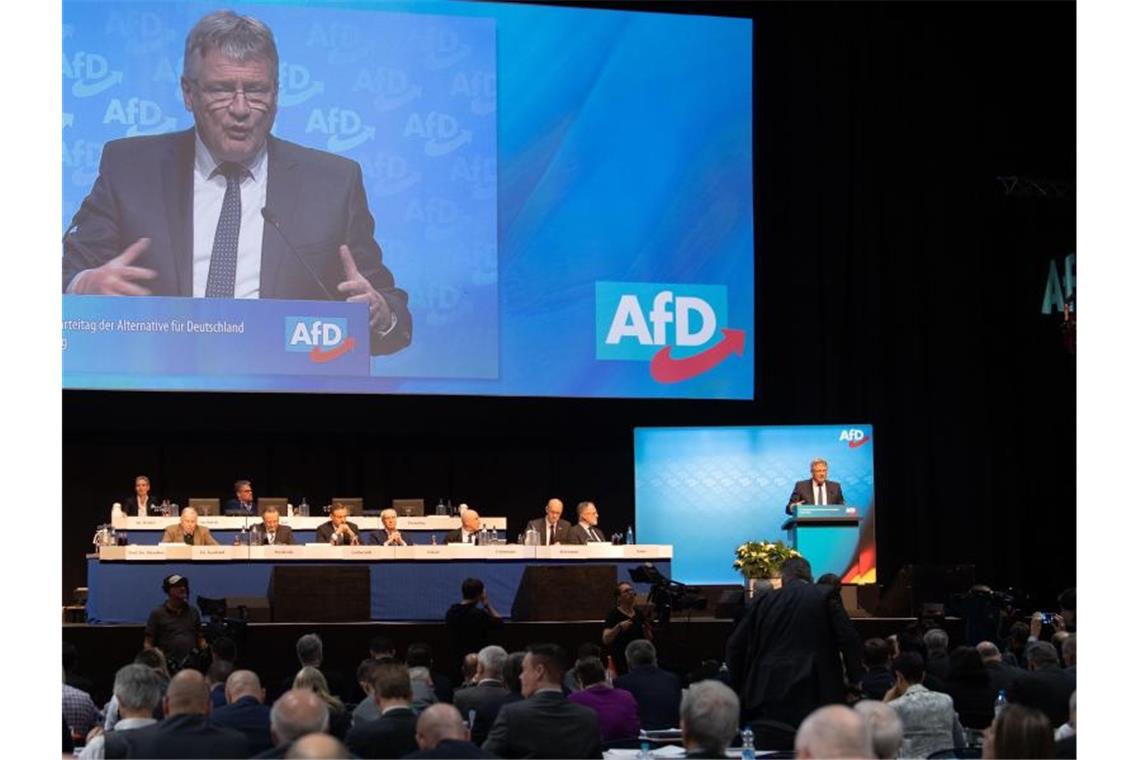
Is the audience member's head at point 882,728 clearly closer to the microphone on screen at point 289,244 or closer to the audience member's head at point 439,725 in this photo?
the audience member's head at point 439,725

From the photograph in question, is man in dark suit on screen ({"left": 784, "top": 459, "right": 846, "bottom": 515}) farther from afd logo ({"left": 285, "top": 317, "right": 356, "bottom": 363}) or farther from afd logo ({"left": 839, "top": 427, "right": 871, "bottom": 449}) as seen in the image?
afd logo ({"left": 285, "top": 317, "right": 356, "bottom": 363})

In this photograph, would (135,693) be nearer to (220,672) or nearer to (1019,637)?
(220,672)

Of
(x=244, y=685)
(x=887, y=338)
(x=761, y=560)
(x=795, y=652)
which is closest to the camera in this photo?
(x=244, y=685)

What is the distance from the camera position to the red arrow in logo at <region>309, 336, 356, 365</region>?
12.6 meters

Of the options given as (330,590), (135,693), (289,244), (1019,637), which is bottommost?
(1019,637)

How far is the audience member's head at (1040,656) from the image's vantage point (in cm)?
695

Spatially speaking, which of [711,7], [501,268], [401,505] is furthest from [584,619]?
[711,7]

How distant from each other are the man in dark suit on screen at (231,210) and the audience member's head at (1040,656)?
686cm

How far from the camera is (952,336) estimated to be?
15.6 meters

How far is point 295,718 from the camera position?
4.50 m

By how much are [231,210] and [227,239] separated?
0.79 ft

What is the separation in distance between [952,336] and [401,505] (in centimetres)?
578

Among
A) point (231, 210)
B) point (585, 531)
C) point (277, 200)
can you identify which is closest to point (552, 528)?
point (585, 531)

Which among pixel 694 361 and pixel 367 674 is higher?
pixel 694 361
